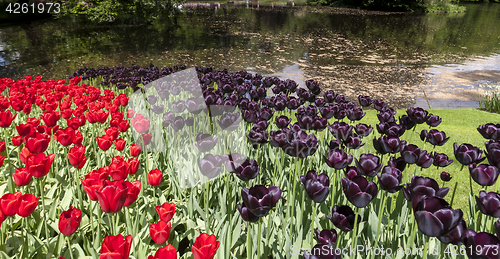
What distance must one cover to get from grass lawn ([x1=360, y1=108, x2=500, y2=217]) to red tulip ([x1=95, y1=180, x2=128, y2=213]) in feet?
8.89

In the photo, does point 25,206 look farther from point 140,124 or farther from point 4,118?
point 4,118

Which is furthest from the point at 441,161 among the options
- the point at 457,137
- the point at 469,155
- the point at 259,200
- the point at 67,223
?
the point at 457,137

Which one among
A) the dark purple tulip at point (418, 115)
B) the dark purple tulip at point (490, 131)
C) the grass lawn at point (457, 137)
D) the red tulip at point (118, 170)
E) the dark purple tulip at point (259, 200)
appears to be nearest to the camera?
the dark purple tulip at point (259, 200)

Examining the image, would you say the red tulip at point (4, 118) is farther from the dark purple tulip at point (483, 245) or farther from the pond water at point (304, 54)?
the pond water at point (304, 54)

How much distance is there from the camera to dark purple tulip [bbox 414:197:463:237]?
1.21m

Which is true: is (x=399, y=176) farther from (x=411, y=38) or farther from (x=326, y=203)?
(x=411, y=38)

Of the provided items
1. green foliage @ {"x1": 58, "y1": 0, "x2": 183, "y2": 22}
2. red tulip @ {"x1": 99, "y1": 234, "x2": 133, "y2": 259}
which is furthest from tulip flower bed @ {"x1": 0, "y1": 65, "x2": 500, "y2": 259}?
green foliage @ {"x1": 58, "y1": 0, "x2": 183, "y2": 22}

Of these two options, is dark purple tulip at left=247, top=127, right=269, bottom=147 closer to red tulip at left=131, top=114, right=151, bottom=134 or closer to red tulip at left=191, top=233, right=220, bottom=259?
red tulip at left=131, top=114, right=151, bottom=134

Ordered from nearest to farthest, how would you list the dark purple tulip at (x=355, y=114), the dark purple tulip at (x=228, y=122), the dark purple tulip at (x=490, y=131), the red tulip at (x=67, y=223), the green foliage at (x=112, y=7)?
1. the red tulip at (x=67, y=223)
2. the dark purple tulip at (x=490, y=131)
3. the dark purple tulip at (x=228, y=122)
4. the dark purple tulip at (x=355, y=114)
5. the green foliage at (x=112, y=7)

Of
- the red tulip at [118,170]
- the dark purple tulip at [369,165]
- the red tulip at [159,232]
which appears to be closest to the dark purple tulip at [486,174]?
the dark purple tulip at [369,165]

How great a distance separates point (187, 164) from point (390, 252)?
6.11 ft

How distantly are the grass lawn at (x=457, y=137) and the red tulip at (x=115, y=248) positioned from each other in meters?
2.79

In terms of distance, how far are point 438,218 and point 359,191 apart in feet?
1.15

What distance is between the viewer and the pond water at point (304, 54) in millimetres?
8969
